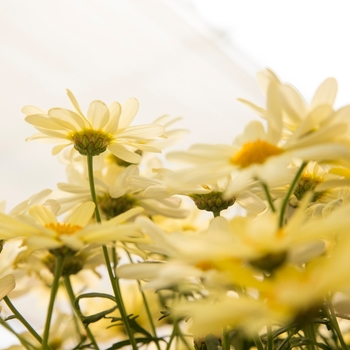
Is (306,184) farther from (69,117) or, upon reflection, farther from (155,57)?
(155,57)

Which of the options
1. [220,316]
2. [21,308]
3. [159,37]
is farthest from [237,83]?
[220,316]

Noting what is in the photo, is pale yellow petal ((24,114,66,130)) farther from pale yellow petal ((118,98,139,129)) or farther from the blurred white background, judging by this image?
the blurred white background

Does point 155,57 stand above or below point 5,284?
above

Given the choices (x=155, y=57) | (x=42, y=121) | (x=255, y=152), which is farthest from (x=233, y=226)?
(x=155, y=57)

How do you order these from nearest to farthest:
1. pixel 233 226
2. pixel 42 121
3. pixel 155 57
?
pixel 233 226
pixel 42 121
pixel 155 57

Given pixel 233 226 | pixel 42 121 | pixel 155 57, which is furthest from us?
pixel 155 57

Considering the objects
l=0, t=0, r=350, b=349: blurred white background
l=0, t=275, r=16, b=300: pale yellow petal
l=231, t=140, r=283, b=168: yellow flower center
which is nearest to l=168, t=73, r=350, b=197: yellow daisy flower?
l=231, t=140, r=283, b=168: yellow flower center

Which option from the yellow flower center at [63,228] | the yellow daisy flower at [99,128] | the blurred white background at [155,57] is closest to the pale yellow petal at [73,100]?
the yellow daisy flower at [99,128]
